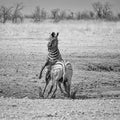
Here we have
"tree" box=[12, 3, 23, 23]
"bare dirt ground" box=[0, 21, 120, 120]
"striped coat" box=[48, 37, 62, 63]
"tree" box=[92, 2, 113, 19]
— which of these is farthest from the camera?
"tree" box=[92, 2, 113, 19]

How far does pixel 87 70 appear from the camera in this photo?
13750 millimetres

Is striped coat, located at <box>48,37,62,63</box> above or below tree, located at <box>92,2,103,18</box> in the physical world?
above

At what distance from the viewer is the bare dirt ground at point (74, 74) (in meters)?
7.38

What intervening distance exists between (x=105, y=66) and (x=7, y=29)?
44.1ft

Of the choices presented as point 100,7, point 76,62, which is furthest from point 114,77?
point 100,7

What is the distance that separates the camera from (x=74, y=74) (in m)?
13.0

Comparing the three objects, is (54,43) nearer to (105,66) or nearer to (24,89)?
(24,89)

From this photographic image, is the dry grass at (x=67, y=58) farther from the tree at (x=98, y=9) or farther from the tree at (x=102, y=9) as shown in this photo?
the tree at (x=98, y=9)

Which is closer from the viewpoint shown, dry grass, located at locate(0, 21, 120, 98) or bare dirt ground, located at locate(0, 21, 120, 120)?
bare dirt ground, located at locate(0, 21, 120, 120)

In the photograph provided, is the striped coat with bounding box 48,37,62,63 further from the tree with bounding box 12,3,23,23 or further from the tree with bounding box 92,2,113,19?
the tree with bounding box 92,2,113,19

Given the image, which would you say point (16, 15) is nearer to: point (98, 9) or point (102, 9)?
point (102, 9)

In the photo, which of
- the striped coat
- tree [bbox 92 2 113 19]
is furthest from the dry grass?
tree [bbox 92 2 113 19]

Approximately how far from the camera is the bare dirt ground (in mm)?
7375

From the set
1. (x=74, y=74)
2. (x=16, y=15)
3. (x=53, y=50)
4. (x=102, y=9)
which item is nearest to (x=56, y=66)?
(x=53, y=50)
